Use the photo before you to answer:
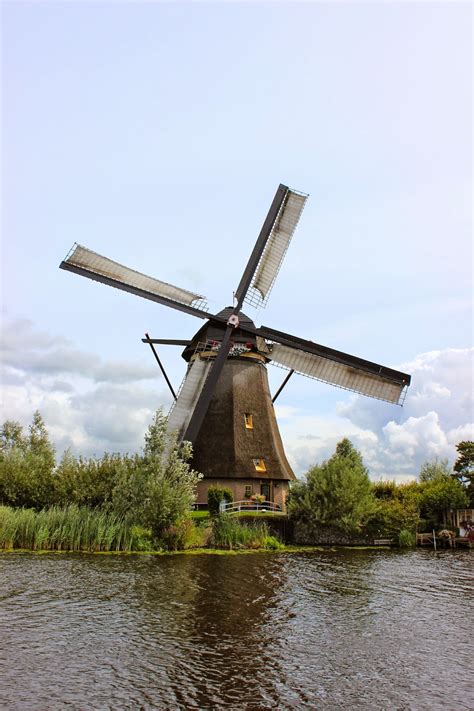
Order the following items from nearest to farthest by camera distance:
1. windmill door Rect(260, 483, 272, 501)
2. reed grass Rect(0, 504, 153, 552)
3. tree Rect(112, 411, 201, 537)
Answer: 1. reed grass Rect(0, 504, 153, 552)
2. tree Rect(112, 411, 201, 537)
3. windmill door Rect(260, 483, 272, 501)

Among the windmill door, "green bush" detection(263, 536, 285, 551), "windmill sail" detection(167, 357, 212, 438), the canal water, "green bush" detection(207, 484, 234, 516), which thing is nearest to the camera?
the canal water

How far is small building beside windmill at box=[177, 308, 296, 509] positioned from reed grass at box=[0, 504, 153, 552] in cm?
738

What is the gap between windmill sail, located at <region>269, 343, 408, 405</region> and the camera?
29.7 meters

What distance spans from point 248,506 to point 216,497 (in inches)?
81.5

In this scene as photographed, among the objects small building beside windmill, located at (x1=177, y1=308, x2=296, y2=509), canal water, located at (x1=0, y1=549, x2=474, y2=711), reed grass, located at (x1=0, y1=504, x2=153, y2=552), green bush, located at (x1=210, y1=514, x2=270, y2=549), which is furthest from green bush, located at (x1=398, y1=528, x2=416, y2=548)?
reed grass, located at (x1=0, y1=504, x2=153, y2=552)

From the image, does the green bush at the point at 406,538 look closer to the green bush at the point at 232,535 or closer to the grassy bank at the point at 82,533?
the green bush at the point at 232,535

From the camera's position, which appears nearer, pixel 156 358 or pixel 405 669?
pixel 405 669

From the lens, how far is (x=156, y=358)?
32.2 meters

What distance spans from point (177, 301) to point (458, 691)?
23723 millimetres

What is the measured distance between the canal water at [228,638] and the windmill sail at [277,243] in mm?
16083

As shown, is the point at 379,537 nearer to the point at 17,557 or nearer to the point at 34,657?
the point at 17,557

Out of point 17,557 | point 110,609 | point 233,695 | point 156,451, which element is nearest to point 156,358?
point 156,451

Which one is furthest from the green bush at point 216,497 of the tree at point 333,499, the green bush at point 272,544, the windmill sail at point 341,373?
the windmill sail at point 341,373

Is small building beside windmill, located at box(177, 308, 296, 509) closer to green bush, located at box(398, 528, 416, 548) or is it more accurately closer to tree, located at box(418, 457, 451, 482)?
green bush, located at box(398, 528, 416, 548)
